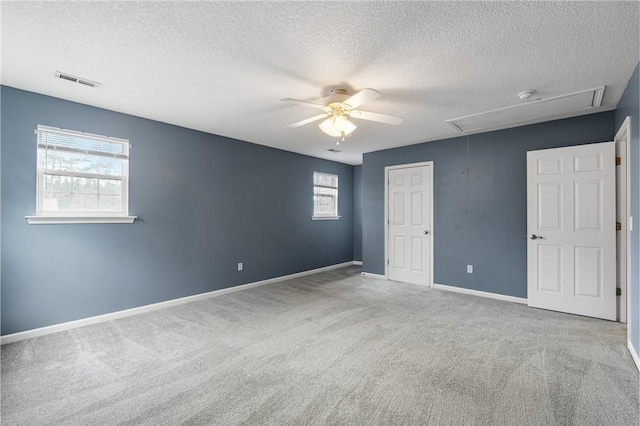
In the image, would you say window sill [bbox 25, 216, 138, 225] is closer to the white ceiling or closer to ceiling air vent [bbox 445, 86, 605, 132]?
the white ceiling

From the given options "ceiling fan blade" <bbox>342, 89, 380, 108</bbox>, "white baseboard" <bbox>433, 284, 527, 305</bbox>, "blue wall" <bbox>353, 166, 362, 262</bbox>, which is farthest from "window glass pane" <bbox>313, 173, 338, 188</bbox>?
"ceiling fan blade" <bbox>342, 89, 380, 108</bbox>

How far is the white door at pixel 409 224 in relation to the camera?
5.12 m

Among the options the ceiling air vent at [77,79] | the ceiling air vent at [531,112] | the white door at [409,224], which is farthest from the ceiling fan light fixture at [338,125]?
the white door at [409,224]

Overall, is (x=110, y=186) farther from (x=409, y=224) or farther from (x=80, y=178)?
(x=409, y=224)

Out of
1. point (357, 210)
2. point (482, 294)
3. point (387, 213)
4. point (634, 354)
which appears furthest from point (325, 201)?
point (634, 354)

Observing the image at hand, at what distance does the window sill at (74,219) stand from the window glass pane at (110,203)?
15cm

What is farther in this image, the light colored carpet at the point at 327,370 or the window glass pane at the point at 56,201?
the window glass pane at the point at 56,201

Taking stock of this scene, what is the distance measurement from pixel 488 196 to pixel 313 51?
11.6ft

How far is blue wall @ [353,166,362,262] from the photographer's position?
7.23 meters

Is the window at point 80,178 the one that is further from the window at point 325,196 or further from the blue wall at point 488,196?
the blue wall at point 488,196

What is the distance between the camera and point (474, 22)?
191cm

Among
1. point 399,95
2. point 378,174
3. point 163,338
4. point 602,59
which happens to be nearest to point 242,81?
point 399,95

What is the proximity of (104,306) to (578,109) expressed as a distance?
601 centimetres

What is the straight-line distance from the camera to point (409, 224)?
17.5 ft
